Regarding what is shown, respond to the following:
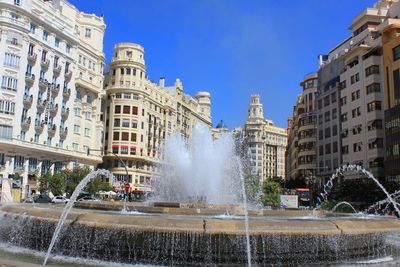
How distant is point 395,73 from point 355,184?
16841mm

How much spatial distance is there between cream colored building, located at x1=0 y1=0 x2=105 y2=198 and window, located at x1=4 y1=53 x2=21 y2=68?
81 mm

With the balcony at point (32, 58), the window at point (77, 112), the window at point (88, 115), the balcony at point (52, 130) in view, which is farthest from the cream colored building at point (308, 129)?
the balcony at point (32, 58)

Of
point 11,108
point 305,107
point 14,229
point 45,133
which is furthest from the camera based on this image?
point 305,107

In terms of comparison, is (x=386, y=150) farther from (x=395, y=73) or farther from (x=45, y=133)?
(x=45, y=133)

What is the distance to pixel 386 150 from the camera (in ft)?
196

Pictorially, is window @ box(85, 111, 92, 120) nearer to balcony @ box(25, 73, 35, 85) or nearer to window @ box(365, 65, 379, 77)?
balcony @ box(25, 73, 35, 85)

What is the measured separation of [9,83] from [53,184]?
15106mm

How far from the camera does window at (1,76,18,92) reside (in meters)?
58.2

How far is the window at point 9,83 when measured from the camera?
5816 cm

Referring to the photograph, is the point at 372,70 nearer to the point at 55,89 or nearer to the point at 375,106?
the point at 375,106

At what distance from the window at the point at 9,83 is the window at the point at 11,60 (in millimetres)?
1880

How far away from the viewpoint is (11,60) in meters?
59.2

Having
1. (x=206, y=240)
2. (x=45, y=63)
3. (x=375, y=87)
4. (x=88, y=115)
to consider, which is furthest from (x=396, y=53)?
(x=206, y=240)

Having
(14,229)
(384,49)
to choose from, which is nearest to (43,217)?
(14,229)
